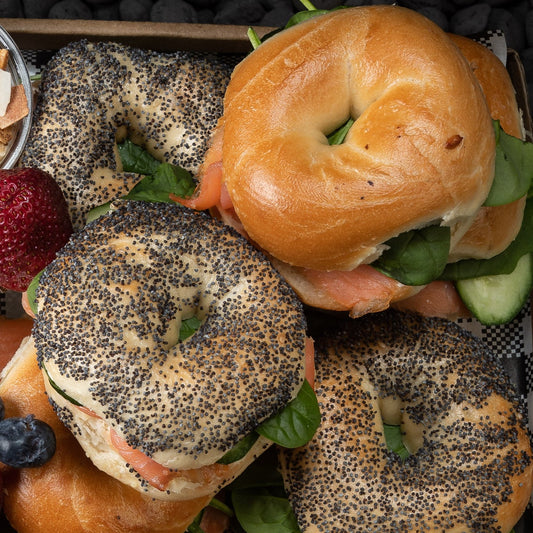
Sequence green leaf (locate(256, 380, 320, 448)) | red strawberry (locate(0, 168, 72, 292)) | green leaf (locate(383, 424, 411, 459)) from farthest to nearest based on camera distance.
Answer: green leaf (locate(383, 424, 411, 459)) → red strawberry (locate(0, 168, 72, 292)) → green leaf (locate(256, 380, 320, 448))

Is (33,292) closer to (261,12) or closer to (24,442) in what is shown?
(24,442)

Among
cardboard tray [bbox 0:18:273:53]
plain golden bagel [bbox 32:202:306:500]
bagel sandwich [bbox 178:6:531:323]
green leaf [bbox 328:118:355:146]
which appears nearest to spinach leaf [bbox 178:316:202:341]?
plain golden bagel [bbox 32:202:306:500]

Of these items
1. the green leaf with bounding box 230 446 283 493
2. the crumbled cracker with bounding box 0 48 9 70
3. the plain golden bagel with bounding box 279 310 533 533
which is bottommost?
the green leaf with bounding box 230 446 283 493

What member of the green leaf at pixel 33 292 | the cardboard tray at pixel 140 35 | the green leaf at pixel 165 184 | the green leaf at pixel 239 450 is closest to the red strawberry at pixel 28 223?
the green leaf at pixel 33 292

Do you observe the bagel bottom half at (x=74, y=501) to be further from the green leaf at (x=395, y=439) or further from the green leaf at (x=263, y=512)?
the green leaf at (x=395, y=439)

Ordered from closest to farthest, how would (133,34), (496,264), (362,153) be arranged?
(362,153) → (496,264) → (133,34)

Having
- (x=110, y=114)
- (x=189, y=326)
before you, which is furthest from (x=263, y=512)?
(x=110, y=114)

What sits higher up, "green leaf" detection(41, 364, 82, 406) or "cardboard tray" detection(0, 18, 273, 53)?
"cardboard tray" detection(0, 18, 273, 53)

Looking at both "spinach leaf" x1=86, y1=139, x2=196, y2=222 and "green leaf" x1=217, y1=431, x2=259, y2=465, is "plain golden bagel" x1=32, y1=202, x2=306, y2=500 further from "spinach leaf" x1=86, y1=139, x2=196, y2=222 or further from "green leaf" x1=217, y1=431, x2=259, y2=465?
"spinach leaf" x1=86, y1=139, x2=196, y2=222
